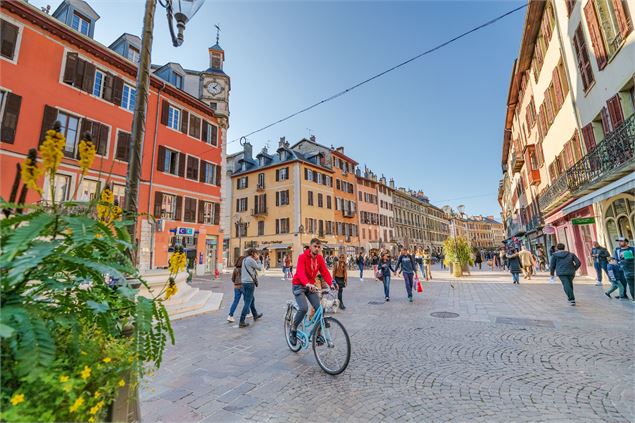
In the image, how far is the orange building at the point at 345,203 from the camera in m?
42.2

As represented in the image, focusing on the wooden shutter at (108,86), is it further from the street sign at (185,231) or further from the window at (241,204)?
the window at (241,204)

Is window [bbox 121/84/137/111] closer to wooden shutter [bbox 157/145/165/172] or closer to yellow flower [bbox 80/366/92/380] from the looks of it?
wooden shutter [bbox 157/145/165/172]

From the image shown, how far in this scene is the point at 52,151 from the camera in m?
1.68

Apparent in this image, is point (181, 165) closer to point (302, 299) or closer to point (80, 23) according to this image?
point (80, 23)

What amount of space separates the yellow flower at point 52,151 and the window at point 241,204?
39680mm

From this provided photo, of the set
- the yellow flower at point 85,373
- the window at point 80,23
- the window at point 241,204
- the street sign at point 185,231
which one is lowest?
the yellow flower at point 85,373

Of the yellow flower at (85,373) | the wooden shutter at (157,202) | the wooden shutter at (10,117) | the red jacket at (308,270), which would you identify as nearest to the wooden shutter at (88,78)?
the wooden shutter at (10,117)

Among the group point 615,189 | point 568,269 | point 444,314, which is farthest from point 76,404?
point 615,189

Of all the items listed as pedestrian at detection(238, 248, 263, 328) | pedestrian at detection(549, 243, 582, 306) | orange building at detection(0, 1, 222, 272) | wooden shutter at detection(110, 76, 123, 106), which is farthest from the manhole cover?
wooden shutter at detection(110, 76, 123, 106)

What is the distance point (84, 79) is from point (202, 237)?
12257 mm

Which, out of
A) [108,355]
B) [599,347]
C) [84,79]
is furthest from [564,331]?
[84,79]

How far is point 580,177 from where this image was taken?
11438 millimetres

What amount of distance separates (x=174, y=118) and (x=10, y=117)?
9.51 m

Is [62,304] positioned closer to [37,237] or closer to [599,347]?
[37,237]
